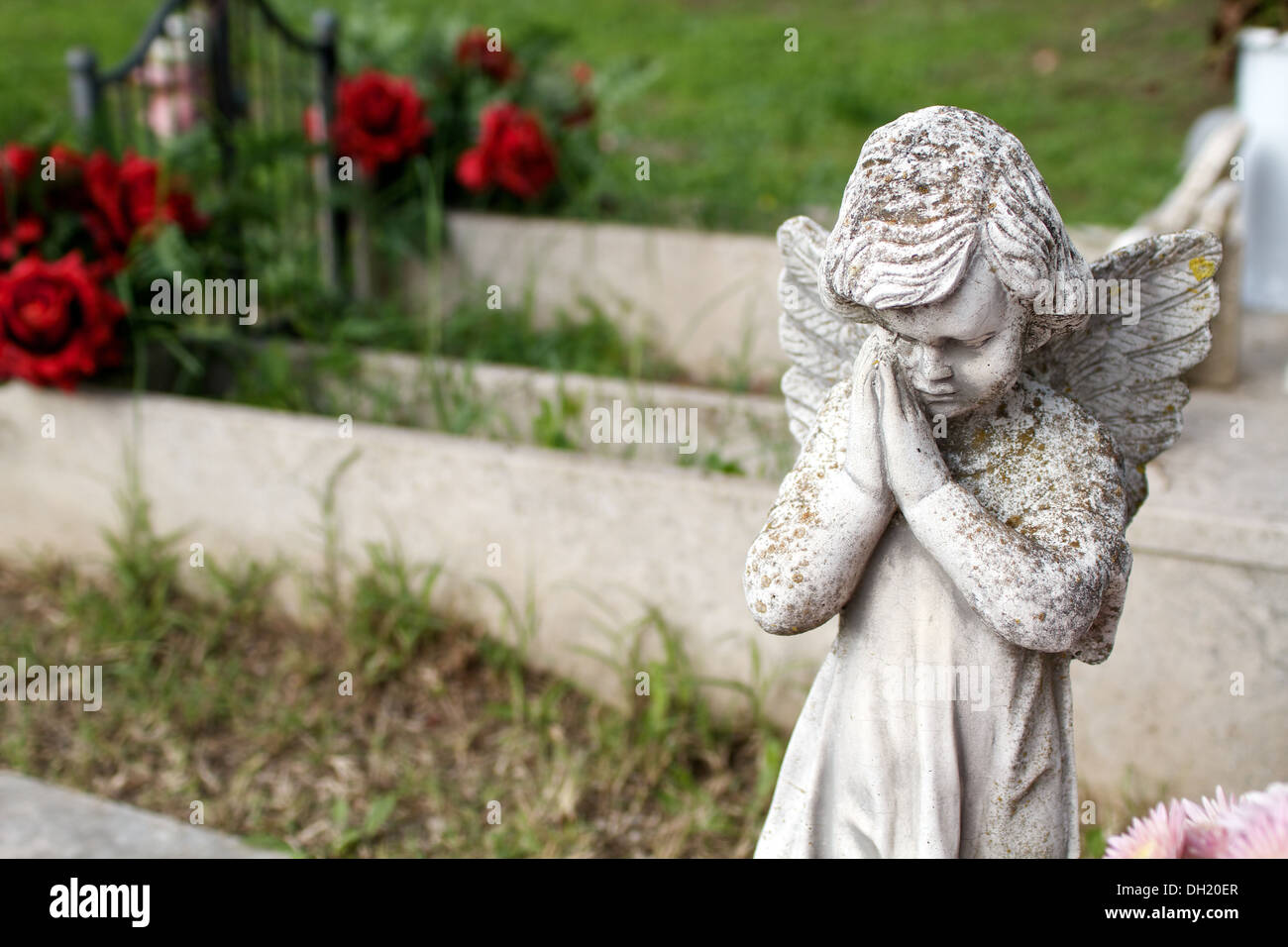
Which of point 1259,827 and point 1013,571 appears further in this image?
point 1013,571

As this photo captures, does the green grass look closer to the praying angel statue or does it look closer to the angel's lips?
the praying angel statue

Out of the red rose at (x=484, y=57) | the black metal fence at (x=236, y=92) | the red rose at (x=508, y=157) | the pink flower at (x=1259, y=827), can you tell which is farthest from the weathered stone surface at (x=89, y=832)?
the red rose at (x=484, y=57)

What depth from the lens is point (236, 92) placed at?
483 centimetres

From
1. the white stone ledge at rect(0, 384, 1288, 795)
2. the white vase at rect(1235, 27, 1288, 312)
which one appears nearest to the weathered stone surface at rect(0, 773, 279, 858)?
the white stone ledge at rect(0, 384, 1288, 795)

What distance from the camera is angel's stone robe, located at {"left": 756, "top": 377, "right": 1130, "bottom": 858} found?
5.01 feet

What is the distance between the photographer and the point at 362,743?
321 centimetres

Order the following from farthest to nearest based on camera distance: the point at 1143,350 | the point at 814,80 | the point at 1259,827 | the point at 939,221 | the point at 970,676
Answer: the point at 814,80
the point at 1143,350
the point at 970,676
the point at 939,221
the point at 1259,827

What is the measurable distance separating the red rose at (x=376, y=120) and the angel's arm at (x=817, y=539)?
3.67 meters

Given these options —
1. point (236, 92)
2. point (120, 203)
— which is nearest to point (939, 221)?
point (120, 203)

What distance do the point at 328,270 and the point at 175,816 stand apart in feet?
8.14

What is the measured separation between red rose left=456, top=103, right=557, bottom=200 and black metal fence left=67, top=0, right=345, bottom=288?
511 millimetres

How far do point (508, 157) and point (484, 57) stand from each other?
2.42 ft

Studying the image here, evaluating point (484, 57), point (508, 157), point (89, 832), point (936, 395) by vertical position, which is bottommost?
point (89, 832)

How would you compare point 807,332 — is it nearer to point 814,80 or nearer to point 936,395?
point 936,395
